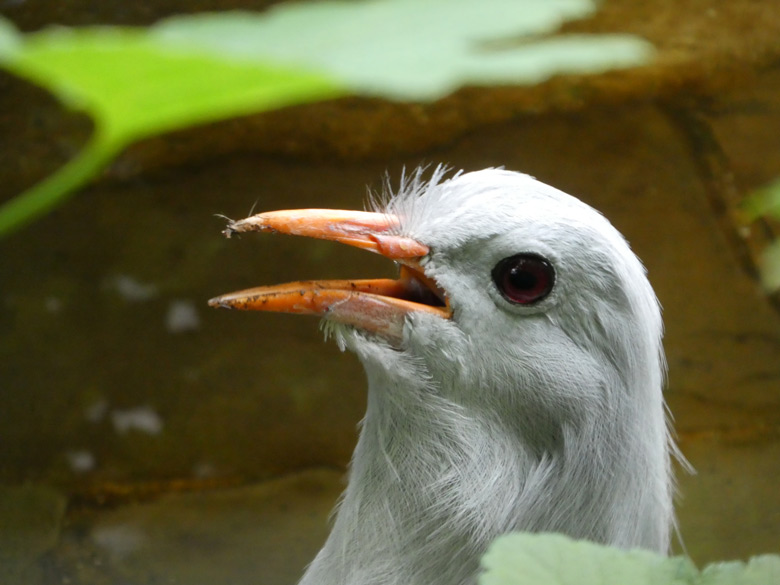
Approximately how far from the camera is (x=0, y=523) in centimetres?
346

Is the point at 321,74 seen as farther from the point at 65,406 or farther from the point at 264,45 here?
the point at 65,406

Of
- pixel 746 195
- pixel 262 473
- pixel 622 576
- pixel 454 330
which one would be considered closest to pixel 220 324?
pixel 262 473

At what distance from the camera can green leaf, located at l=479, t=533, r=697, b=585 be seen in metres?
0.74

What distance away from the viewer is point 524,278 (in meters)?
1.42

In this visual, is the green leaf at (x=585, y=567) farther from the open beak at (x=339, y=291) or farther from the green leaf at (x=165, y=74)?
the open beak at (x=339, y=291)

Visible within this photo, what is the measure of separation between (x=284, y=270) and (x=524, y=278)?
251cm

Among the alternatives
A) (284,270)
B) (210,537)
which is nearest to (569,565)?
(210,537)

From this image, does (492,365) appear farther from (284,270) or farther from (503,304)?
(284,270)

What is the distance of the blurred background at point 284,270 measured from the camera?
147 inches

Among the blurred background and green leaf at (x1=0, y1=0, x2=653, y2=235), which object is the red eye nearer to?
green leaf at (x1=0, y1=0, x2=653, y2=235)

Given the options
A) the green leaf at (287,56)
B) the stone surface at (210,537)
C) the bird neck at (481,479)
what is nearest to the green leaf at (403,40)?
the green leaf at (287,56)

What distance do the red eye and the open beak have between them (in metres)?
0.10

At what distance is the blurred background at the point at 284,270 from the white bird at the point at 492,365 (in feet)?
7.23

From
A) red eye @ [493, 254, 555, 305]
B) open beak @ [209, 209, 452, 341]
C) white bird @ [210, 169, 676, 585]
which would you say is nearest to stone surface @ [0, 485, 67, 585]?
white bird @ [210, 169, 676, 585]
